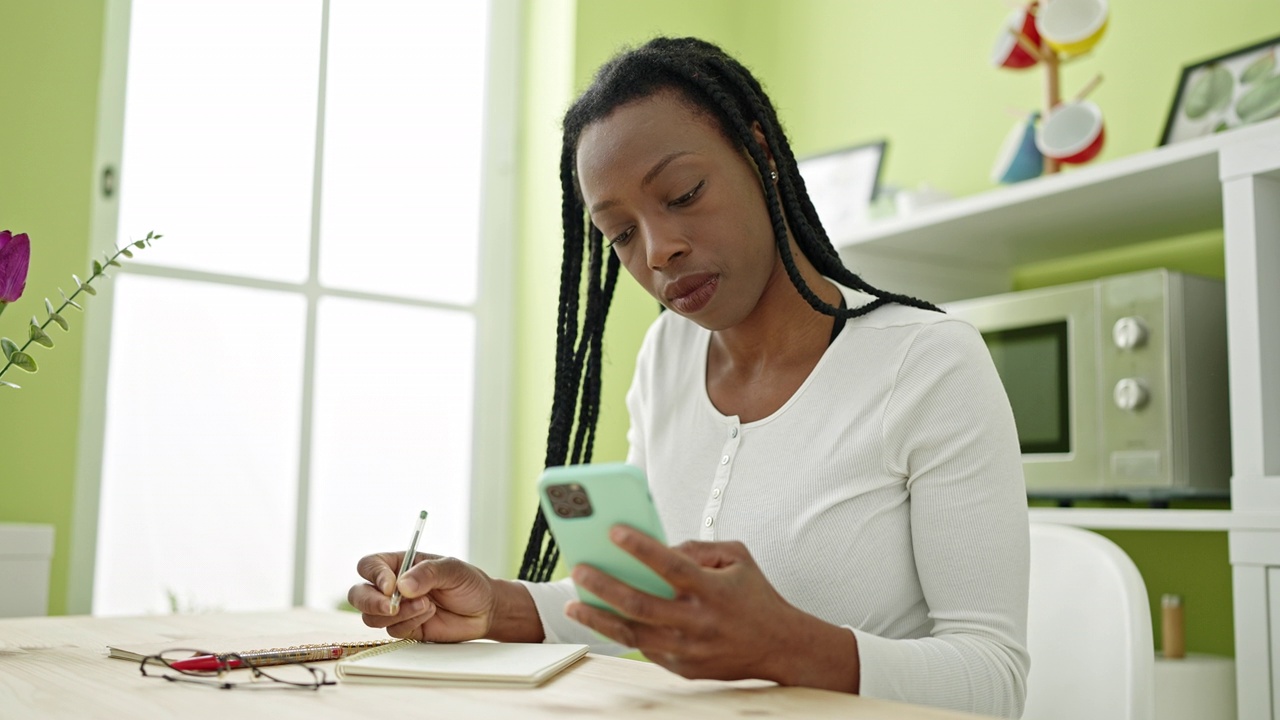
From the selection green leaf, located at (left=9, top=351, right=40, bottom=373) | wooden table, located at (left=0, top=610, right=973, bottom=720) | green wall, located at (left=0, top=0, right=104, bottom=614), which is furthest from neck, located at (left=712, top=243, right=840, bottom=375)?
green wall, located at (left=0, top=0, right=104, bottom=614)

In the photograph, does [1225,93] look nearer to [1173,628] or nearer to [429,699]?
[1173,628]

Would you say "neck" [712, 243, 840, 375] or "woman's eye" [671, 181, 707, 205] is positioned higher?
"woman's eye" [671, 181, 707, 205]

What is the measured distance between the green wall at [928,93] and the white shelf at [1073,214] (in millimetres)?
85

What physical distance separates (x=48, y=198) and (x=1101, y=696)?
196 cm

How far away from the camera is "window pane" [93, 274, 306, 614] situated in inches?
90.4

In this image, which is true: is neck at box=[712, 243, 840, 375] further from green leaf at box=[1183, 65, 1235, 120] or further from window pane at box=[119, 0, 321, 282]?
window pane at box=[119, 0, 321, 282]

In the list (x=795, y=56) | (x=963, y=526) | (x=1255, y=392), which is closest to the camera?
(x=963, y=526)

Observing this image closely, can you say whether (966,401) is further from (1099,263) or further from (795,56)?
(795,56)

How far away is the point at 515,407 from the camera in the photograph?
2818 mm

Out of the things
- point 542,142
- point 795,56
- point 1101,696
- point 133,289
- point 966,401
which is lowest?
point 1101,696

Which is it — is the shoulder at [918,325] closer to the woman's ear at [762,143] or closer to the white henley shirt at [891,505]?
the white henley shirt at [891,505]

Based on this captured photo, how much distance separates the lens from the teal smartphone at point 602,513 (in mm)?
690

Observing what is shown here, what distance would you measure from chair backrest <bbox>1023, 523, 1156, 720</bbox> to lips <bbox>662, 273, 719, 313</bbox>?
0.47m

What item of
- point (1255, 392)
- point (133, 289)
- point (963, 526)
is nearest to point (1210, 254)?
point (1255, 392)
